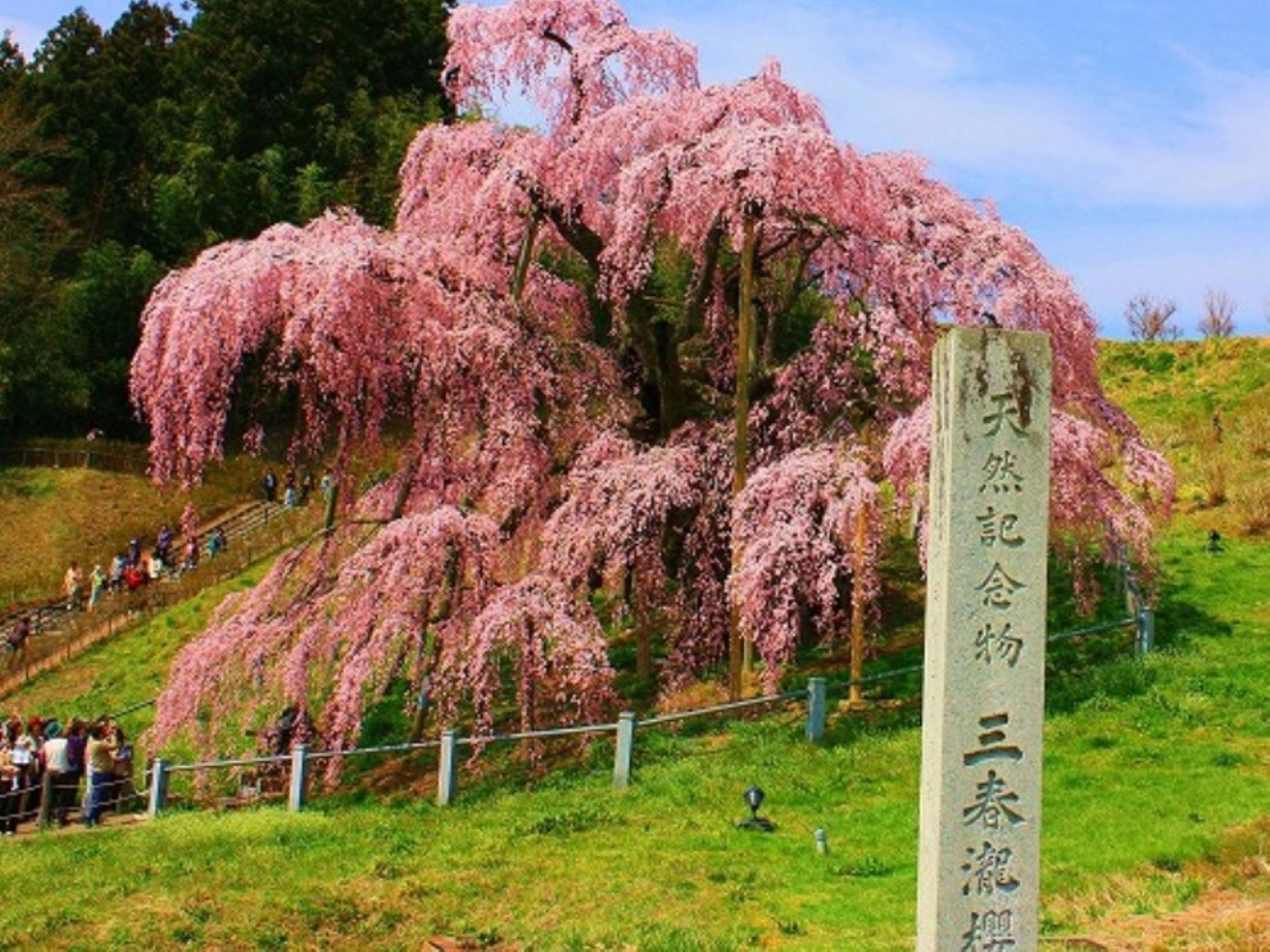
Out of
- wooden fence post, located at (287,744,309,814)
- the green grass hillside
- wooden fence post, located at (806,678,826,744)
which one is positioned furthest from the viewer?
the green grass hillside

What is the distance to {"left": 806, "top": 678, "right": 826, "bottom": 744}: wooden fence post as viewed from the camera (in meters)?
17.4

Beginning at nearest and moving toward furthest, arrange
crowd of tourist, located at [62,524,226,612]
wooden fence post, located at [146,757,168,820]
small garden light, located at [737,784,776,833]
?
small garden light, located at [737,784,776,833] < wooden fence post, located at [146,757,168,820] < crowd of tourist, located at [62,524,226,612]

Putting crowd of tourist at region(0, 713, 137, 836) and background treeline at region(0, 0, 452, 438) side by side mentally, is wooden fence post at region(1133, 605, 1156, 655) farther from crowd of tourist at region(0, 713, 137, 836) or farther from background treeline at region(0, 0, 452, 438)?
background treeline at region(0, 0, 452, 438)

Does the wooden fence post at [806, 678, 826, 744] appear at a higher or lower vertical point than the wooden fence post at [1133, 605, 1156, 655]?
lower

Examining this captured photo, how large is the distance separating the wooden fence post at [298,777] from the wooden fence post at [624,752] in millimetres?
3992

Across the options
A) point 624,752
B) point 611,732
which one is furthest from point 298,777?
point 624,752

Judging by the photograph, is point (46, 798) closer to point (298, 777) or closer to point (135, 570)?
point (298, 777)

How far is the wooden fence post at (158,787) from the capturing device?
1869 cm

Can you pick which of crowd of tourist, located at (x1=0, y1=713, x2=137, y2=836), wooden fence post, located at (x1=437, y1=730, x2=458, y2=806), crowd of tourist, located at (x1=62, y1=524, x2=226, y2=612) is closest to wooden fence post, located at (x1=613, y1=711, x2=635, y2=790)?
wooden fence post, located at (x1=437, y1=730, x2=458, y2=806)

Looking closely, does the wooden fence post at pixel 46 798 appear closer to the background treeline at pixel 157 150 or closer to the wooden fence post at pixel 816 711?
the wooden fence post at pixel 816 711

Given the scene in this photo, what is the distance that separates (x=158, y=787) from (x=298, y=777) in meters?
2.21

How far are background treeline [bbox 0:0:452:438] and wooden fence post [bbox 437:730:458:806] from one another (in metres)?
33.0

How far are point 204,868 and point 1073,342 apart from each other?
45.0 feet

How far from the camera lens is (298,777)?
58.6ft
